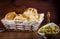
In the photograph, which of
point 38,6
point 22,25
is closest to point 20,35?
point 22,25

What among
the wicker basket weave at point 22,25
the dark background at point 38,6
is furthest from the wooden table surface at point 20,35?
the dark background at point 38,6

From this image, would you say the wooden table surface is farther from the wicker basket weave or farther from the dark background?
the dark background

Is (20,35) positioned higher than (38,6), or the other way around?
(38,6)

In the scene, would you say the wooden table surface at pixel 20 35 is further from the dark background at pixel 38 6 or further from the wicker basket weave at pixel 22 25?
the dark background at pixel 38 6

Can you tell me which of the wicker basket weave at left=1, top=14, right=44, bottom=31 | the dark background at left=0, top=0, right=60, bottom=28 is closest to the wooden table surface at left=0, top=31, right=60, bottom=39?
the wicker basket weave at left=1, top=14, right=44, bottom=31

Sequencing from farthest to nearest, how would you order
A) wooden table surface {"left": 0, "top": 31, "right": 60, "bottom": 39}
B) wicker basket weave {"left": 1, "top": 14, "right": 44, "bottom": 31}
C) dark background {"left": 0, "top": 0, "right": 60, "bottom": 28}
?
1. dark background {"left": 0, "top": 0, "right": 60, "bottom": 28}
2. wicker basket weave {"left": 1, "top": 14, "right": 44, "bottom": 31}
3. wooden table surface {"left": 0, "top": 31, "right": 60, "bottom": 39}

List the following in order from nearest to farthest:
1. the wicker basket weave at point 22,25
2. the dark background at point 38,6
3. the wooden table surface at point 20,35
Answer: the wooden table surface at point 20,35 → the wicker basket weave at point 22,25 → the dark background at point 38,6

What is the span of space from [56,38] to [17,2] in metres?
0.95

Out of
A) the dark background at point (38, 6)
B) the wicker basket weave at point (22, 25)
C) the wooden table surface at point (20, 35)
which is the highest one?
the dark background at point (38, 6)

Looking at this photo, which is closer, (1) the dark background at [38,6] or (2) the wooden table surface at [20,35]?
(2) the wooden table surface at [20,35]

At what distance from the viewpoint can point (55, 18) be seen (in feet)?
6.82

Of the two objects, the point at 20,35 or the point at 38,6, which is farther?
the point at 38,6

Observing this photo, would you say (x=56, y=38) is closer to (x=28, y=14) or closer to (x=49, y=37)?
(x=49, y=37)

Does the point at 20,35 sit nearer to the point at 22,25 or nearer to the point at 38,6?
the point at 22,25
